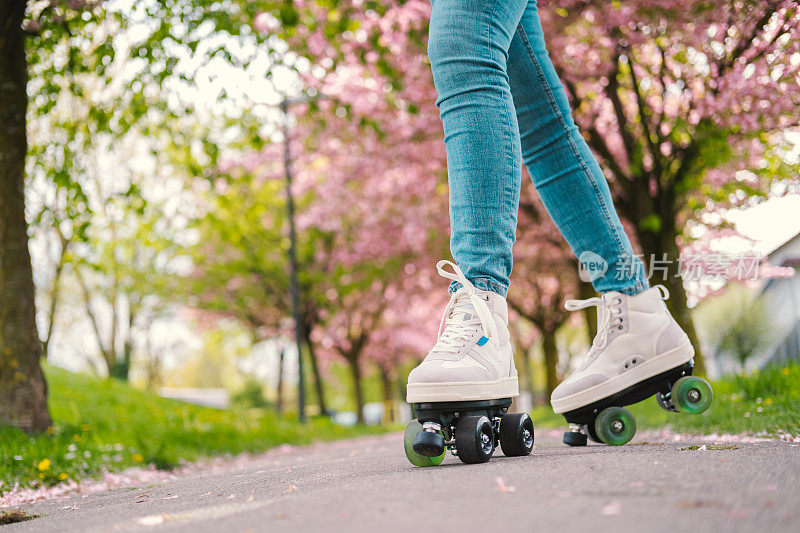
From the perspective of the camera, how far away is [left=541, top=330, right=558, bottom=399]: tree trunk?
16.7m

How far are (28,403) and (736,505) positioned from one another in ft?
15.6

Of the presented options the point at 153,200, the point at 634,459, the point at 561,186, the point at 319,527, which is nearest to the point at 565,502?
the point at 319,527

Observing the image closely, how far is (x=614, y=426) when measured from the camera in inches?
99.6

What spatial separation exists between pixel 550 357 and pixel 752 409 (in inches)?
544

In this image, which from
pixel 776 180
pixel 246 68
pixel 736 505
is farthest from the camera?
pixel 776 180

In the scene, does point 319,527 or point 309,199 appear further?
point 309,199

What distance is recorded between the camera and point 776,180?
823 centimetres

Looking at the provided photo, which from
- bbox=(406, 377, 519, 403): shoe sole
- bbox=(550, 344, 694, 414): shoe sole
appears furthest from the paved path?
bbox=(550, 344, 694, 414): shoe sole

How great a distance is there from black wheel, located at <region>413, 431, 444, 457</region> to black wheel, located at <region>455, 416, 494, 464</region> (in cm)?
5

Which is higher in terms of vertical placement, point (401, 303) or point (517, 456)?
point (401, 303)

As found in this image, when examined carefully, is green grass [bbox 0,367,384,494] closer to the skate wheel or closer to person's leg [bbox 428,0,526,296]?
person's leg [bbox 428,0,526,296]

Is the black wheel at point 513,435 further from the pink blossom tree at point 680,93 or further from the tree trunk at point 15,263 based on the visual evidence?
the pink blossom tree at point 680,93

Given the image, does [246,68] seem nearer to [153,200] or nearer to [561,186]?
[561,186]

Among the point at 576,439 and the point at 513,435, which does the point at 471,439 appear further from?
the point at 576,439
